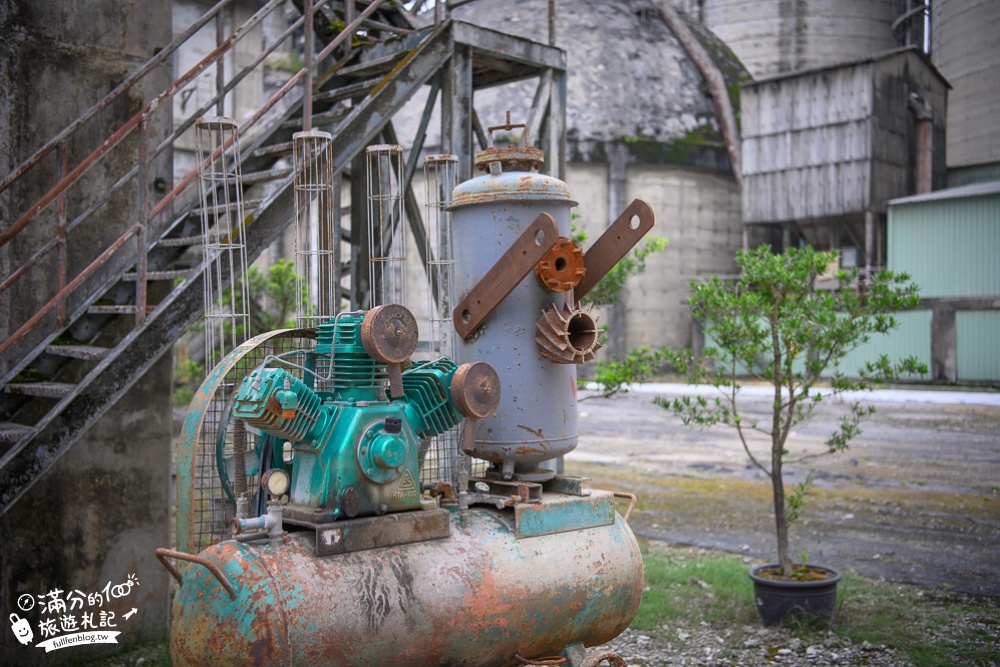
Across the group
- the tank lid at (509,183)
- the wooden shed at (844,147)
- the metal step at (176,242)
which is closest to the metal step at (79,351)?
the metal step at (176,242)

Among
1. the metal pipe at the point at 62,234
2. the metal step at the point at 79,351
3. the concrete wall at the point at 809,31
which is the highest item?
the concrete wall at the point at 809,31

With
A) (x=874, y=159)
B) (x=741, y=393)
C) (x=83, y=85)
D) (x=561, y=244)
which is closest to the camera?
(x=561, y=244)

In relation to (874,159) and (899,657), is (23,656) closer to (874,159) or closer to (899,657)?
(899,657)

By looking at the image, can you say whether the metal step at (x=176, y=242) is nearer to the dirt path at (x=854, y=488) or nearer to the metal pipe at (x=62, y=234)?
the metal pipe at (x=62, y=234)

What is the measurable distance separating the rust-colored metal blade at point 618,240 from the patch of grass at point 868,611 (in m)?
2.97

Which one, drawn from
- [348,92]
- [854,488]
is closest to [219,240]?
[348,92]

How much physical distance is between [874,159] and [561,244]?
74.9ft

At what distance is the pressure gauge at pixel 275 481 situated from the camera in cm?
401

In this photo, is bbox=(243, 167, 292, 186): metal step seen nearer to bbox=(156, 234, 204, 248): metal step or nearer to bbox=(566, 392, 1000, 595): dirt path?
bbox=(156, 234, 204, 248): metal step

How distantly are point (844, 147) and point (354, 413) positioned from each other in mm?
24285

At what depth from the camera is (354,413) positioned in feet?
13.6

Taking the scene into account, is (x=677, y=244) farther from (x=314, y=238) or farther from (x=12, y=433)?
(x=12, y=433)

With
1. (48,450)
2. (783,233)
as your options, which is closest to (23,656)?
(48,450)

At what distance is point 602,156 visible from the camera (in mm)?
27344
